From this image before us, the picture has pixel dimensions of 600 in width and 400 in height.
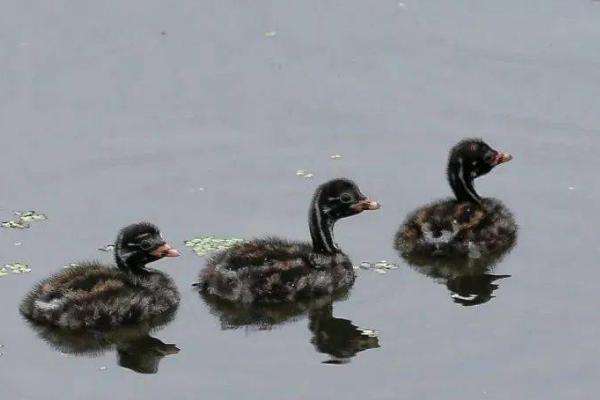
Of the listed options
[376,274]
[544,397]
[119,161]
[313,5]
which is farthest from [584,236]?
[313,5]

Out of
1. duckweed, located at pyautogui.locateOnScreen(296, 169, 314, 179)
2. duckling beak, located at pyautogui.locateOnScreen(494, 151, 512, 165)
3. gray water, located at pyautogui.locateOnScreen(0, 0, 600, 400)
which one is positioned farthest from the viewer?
duckweed, located at pyautogui.locateOnScreen(296, 169, 314, 179)

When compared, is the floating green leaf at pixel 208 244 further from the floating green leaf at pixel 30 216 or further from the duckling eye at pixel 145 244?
the floating green leaf at pixel 30 216

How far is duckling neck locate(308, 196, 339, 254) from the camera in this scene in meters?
14.6

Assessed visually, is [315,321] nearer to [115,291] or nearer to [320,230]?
[320,230]

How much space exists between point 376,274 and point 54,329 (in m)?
2.77

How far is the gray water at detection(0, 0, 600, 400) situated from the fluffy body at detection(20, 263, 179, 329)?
21 cm

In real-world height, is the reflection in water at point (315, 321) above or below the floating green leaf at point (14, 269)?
below

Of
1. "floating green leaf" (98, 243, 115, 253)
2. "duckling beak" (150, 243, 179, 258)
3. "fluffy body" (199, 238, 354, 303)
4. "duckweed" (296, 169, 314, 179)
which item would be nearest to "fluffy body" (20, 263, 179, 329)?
"duckling beak" (150, 243, 179, 258)

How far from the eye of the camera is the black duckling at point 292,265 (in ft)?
46.4

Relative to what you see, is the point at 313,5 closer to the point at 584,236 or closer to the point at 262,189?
the point at 262,189

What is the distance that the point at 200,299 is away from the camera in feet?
46.9

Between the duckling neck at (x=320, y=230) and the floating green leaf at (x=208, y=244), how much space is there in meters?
0.68

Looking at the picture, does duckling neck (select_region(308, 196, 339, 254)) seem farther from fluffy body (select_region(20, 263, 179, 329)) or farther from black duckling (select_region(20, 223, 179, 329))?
fluffy body (select_region(20, 263, 179, 329))

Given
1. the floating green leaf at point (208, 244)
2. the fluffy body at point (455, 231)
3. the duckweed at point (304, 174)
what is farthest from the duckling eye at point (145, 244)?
the duckweed at point (304, 174)
